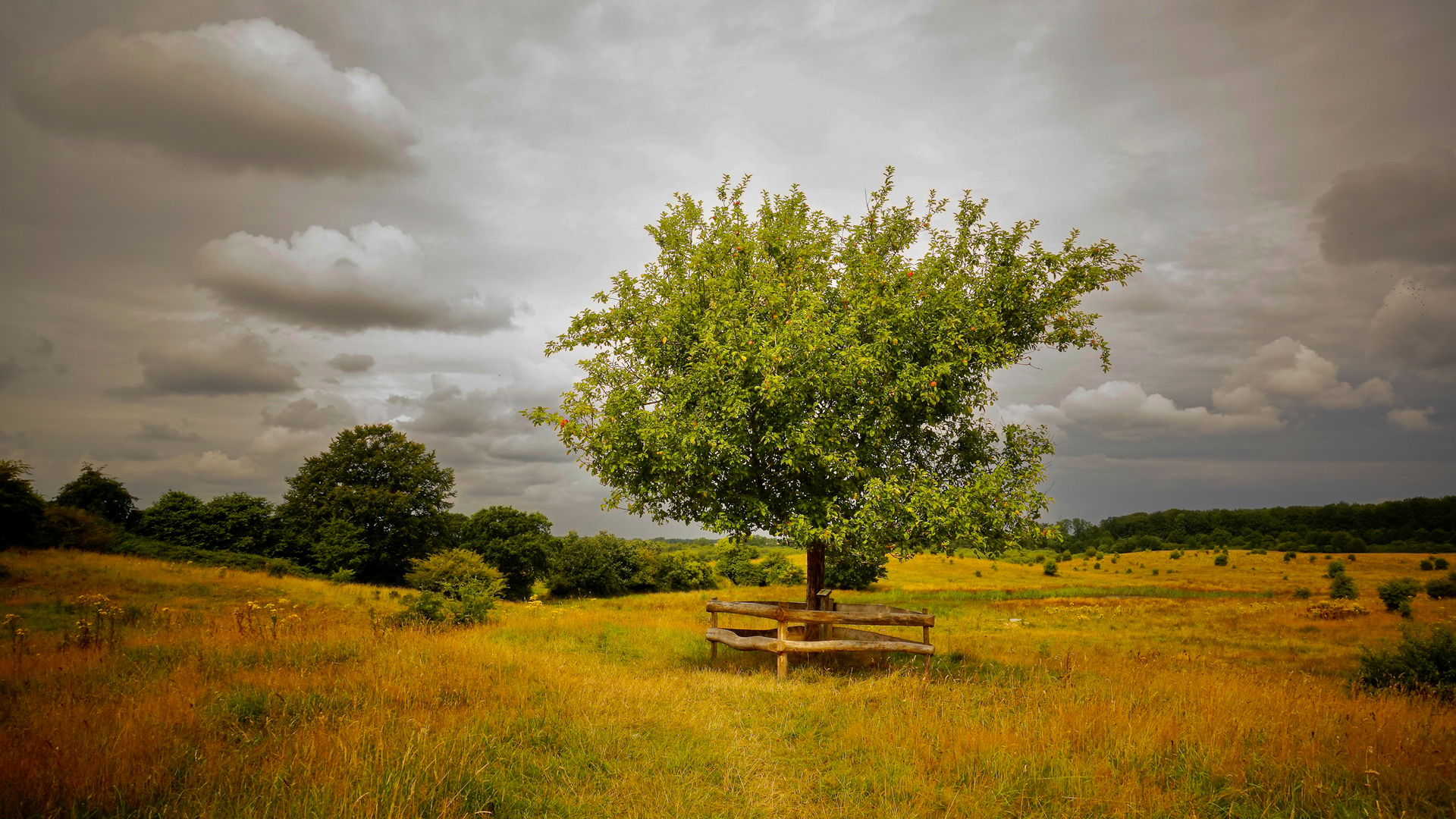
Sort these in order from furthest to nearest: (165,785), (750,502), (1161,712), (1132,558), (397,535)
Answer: (1132,558) → (397,535) → (750,502) → (1161,712) → (165,785)

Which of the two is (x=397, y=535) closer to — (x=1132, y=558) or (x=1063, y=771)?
(x=1063, y=771)

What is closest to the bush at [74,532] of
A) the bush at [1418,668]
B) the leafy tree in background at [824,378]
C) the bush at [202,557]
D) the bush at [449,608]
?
the bush at [202,557]

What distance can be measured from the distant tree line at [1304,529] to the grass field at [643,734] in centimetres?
6570

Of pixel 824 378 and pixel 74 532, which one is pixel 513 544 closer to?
pixel 74 532

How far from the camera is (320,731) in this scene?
18.5 ft

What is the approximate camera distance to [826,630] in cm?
1256

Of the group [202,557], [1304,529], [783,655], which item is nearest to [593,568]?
[202,557]

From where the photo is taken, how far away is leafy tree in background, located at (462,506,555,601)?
51.8m

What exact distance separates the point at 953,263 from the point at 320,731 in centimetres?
1380

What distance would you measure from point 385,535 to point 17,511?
875 inches

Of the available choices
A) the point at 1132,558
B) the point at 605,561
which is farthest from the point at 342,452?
the point at 1132,558

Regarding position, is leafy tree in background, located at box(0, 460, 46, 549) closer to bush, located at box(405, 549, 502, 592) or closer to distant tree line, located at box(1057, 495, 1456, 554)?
bush, located at box(405, 549, 502, 592)

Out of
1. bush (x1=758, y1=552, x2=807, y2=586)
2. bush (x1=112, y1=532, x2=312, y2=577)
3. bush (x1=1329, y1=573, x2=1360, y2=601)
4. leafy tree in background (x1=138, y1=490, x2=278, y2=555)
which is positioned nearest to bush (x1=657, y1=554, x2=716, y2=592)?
bush (x1=758, y1=552, x2=807, y2=586)

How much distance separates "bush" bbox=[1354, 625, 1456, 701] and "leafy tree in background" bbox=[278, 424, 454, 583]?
175 feet
